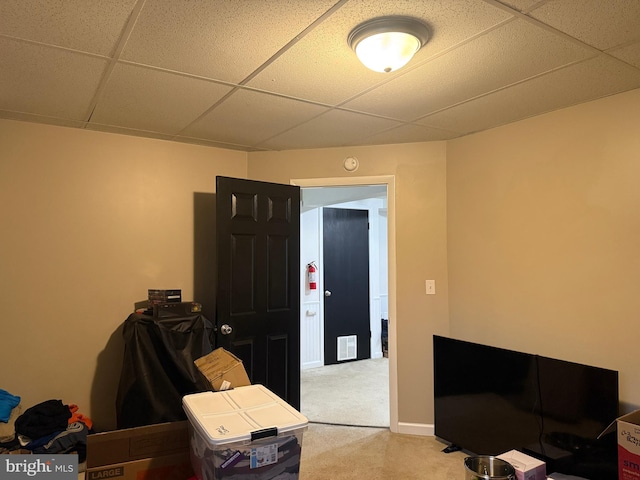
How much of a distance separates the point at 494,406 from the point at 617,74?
204 centimetres

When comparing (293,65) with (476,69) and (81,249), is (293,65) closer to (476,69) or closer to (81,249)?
(476,69)

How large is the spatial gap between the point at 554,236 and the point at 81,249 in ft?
10.3

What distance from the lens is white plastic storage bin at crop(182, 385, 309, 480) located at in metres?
1.48

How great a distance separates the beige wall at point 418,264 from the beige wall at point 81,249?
1684mm

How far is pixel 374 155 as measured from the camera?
344 cm

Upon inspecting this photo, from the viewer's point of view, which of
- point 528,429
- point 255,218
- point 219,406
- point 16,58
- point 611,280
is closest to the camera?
point 219,406

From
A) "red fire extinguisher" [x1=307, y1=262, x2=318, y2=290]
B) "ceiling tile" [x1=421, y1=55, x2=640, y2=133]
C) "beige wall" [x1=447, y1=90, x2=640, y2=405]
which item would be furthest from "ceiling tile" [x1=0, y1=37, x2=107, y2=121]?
"red fire extinguisher" [x1=307, y1=262, x2=318, y2=290]

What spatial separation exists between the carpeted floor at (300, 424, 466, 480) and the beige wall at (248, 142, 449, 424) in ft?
0.82

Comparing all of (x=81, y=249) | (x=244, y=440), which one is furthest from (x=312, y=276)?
(x=244, y=440)

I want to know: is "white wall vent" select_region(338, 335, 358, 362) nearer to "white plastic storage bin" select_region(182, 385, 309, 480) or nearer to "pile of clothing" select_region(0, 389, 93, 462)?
"pile of clothing" select_region(0, 389, 93, 462)

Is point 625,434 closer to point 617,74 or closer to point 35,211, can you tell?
point 617,74

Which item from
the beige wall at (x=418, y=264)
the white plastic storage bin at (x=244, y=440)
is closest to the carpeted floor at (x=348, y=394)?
the beige wall at (x=418, y=264)

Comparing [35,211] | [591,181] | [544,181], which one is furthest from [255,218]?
[591,181]

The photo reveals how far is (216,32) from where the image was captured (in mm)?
1665
